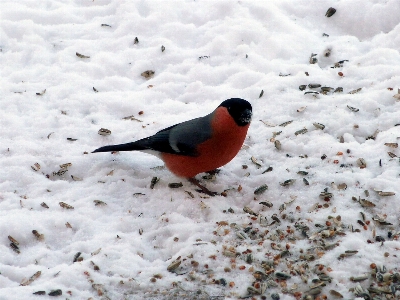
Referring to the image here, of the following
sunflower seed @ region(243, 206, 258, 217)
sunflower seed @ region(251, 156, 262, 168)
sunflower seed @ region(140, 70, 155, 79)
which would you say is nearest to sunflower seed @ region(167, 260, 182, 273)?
sunflower seed @ region(243, 206, 258, 217)

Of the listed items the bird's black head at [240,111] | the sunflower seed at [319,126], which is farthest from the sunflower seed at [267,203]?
the sunflower seed at [319,126]

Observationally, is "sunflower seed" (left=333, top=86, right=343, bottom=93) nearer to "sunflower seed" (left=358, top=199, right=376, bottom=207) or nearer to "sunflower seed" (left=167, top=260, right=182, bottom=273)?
"sunflower seed" (left=358, top=199, right=376, bottom=207)

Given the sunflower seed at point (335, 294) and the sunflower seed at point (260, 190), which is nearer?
the sunflower seed at point (335, 294)

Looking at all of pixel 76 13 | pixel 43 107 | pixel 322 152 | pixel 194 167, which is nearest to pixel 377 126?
pixel 322 152

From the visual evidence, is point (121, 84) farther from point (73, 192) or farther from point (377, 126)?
point (377, 126)

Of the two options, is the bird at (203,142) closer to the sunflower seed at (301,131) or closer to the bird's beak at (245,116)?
the bird's beak at (245,116)

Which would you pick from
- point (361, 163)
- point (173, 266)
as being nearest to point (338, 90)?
point (361, 163)

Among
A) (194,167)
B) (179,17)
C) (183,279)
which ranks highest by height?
(179,17)
